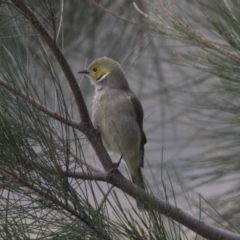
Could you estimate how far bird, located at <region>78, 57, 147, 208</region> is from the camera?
258 centimetres

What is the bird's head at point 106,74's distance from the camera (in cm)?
283

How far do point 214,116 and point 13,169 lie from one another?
144cm

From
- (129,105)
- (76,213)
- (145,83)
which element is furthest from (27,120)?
(145,83)

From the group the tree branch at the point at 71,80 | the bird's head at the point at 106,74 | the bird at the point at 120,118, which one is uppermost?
the bird's head at the point at 106,74

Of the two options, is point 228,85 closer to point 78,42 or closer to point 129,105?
point 129,105

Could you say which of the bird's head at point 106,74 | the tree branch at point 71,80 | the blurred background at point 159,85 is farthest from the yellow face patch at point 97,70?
the tree branch at point 71,80

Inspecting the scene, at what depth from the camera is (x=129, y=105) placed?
2.73 m

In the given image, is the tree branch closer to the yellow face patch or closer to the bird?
the bird

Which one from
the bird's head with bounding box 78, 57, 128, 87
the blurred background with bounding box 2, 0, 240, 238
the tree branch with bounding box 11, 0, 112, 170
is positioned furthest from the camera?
the blurred background with bounding box 2, 0, 240, 238

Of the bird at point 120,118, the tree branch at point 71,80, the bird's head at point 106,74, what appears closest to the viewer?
the tree branch at point 71,80

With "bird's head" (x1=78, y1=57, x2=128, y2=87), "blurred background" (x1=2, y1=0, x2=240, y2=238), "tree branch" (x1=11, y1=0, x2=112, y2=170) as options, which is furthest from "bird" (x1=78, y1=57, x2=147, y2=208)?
"tree branch" (x1=11, y1=0, x2=112, y2=170)

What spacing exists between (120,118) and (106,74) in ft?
0.82

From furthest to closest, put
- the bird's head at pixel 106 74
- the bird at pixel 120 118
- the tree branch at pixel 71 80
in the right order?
1. the bird's head at pixel 106 74
2. the bird at pixel 120 118
3. the tree branch at pixel 71 80

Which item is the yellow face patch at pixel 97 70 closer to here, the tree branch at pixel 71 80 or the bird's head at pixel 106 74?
the bird's head at pixel 106 74
